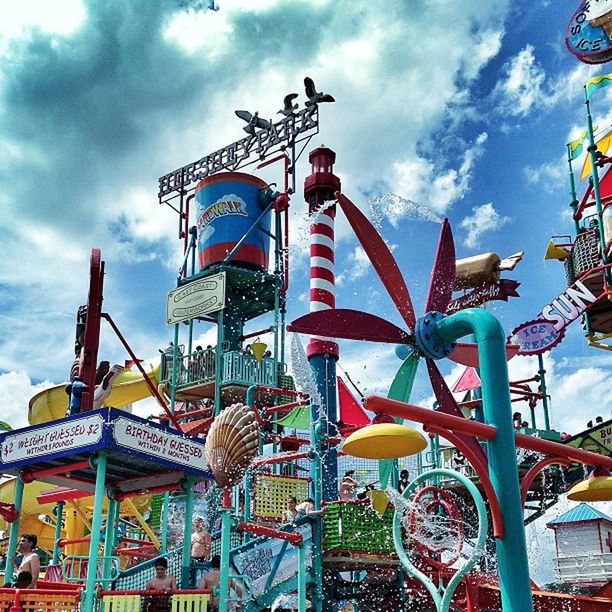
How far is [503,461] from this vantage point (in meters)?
7.83

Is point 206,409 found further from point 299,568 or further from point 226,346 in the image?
point 299,568

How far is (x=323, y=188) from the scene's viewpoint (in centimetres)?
1761

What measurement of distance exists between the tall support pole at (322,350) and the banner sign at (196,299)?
8.18 m

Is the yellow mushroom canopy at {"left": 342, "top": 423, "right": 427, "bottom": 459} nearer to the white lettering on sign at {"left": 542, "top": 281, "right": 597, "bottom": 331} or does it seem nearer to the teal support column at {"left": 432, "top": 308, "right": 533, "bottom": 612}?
the teal support column at {"left": 432, "top": 308, "right": 533, "bottom": 612}

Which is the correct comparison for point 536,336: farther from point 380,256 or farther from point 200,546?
point 380,256

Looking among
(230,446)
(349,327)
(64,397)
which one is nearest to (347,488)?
(230,446)

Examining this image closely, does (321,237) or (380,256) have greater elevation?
(321,237)

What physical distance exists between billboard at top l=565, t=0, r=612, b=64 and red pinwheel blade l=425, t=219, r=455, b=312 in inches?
634

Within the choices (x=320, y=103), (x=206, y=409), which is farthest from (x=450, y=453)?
(x=320, y=103)

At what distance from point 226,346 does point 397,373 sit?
54.5ft

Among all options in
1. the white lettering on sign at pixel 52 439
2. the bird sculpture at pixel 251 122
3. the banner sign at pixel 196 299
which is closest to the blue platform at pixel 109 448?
the white lettering on sign at pixel 52 439

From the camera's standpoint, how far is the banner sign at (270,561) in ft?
47.6

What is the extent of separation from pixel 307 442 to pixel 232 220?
38.6ft

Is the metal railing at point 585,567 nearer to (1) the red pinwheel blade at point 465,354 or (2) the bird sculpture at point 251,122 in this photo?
(1) the red pinwheel blade at point 465,354
